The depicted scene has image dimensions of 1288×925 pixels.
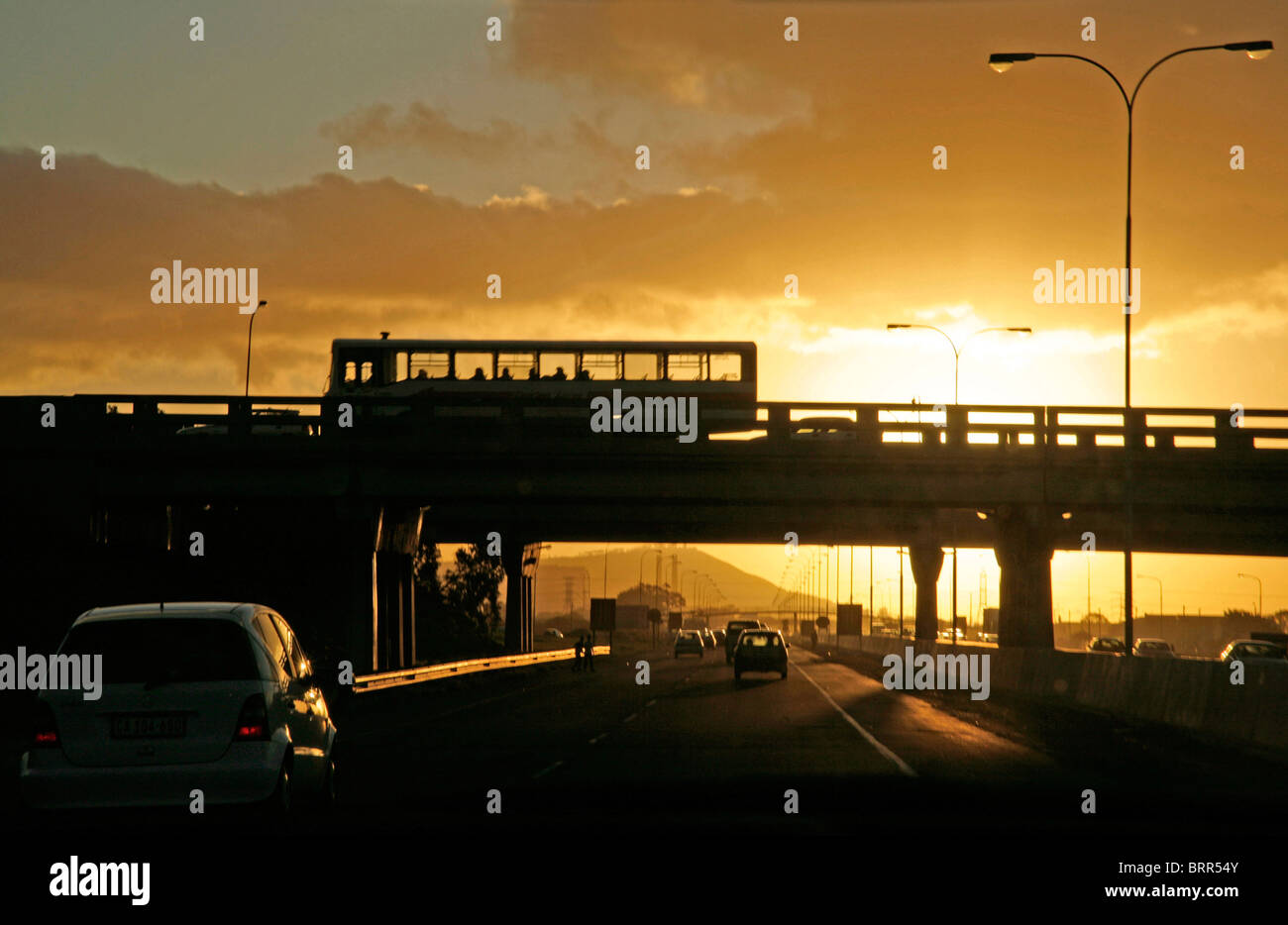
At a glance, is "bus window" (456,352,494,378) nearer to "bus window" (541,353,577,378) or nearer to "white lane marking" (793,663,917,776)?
"bus window" (541,353,577,378)

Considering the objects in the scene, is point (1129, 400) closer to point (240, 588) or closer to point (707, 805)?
point (707, 805)

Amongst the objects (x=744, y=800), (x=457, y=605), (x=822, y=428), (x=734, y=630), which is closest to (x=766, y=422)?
(x=822, y=428)

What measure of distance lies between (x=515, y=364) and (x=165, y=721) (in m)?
38.7

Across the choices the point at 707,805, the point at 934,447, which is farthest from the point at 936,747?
the point at 934,447

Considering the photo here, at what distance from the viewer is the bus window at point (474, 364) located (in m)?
50.0

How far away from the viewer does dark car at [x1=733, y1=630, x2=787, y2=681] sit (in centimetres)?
4784

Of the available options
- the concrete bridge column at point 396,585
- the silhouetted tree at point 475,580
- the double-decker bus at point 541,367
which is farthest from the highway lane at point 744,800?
the silhouetted tree at point 475,580

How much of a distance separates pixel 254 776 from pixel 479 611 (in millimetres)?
144384

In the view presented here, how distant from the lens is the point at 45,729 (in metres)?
11.3

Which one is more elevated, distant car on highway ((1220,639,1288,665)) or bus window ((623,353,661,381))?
bus window ((623,353,661,381))

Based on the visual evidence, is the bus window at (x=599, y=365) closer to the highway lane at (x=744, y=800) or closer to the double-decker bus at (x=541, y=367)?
the double-decker bus at (x=541, y=367)

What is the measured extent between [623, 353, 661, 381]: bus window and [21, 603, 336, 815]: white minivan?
36929mm

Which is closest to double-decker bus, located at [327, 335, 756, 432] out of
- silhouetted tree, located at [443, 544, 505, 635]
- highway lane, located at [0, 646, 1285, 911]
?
highway lane, located at [0, 646, 1285, 911]

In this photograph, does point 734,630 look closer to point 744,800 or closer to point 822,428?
point 822,428
